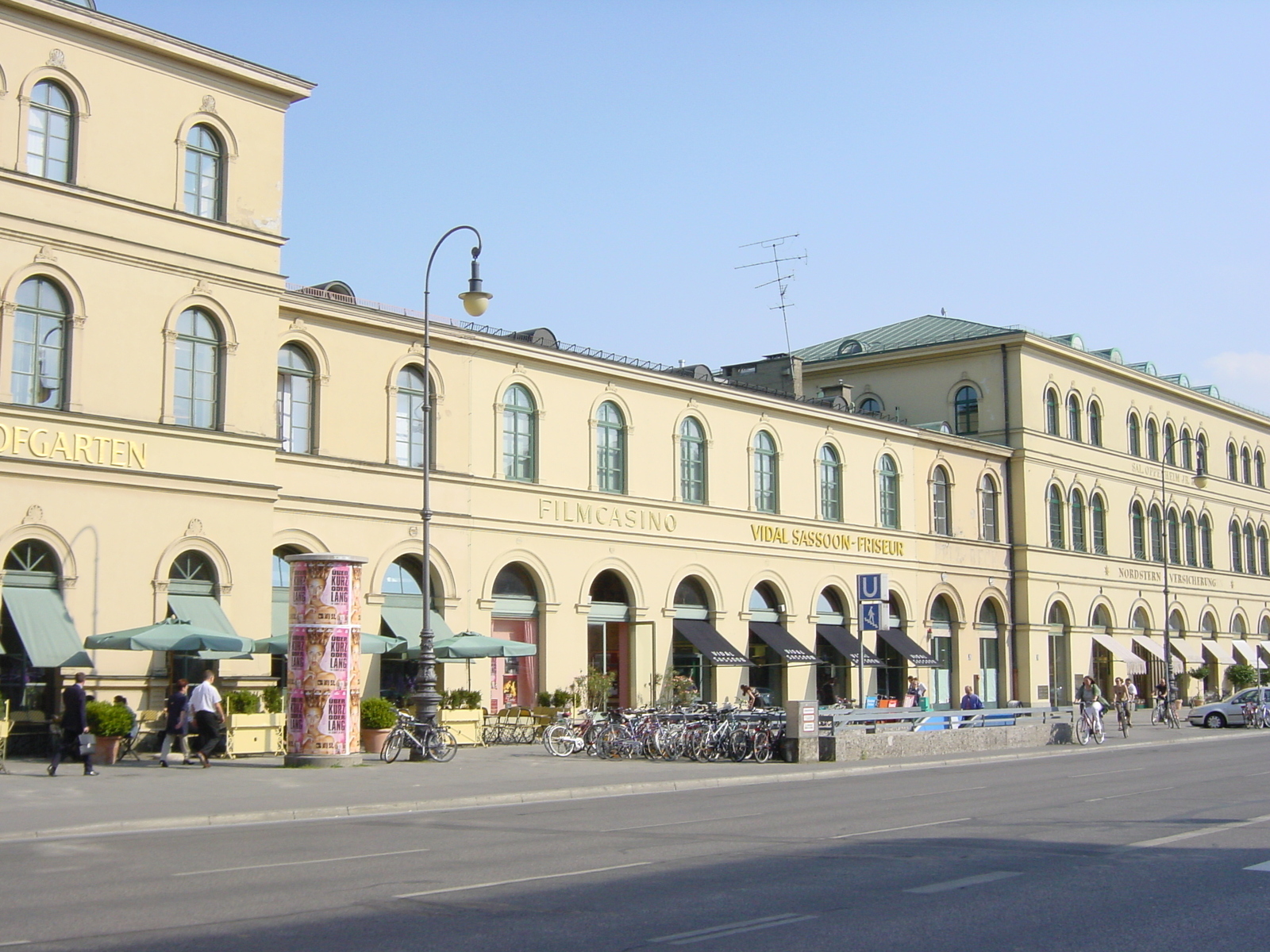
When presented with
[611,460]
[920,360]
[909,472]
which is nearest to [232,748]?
[611,460]

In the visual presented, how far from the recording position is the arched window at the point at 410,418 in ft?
114

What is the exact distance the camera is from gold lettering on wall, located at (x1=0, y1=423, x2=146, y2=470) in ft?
85.8

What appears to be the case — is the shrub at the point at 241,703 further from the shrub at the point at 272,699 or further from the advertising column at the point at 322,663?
the advertising column at the point at 322,663

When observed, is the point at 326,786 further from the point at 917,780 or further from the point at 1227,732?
the point at 1227,732

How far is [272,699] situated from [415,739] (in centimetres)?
359

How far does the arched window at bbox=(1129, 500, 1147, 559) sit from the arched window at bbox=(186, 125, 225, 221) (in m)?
46.2

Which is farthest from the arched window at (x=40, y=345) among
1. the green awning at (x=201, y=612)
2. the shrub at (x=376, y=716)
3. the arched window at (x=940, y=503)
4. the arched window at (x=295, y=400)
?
the arched window at (x=940, y=503)

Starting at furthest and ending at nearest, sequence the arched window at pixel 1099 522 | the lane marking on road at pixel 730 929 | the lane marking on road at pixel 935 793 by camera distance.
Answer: the arched window at pixel 1099 522 → the lane marking on road at pixel 935 793 → the lane marking on road at pixel 730 929

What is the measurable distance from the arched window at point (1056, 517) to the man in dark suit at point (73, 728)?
42.6 metres

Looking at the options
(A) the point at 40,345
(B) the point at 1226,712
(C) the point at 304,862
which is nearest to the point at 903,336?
(B) the point at 1226,712

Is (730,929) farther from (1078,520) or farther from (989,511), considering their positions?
(1078,520)

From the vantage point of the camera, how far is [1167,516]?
66438mm

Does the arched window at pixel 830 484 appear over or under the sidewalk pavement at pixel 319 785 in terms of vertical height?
over

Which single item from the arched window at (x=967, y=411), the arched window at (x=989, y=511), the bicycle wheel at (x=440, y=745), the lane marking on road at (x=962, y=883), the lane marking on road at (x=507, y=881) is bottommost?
the lane marking on road at (x=962, y=883)
